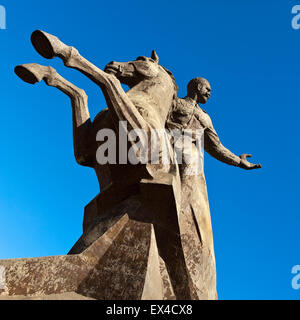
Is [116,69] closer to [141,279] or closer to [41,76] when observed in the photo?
[41,76]

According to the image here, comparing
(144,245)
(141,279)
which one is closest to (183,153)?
(144,245)

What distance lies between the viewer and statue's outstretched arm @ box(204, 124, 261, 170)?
641cm

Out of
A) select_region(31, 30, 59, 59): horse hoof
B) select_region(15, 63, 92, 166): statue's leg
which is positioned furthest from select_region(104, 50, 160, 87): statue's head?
select_region(31, 30, 59, 59): horse hoof

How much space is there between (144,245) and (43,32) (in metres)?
2.47

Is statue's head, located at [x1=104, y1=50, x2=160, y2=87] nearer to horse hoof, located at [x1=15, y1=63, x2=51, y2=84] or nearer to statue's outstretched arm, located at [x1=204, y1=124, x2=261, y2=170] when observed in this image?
horse hoof, located at [x1=15, y1=63, x2=51, y2=84]

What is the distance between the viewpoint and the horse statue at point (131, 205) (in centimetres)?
400

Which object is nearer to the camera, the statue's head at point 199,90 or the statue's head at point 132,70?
the statue's head at point 132,70

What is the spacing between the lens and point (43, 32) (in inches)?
162

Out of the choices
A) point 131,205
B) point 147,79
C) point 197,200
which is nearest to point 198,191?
point 197,200

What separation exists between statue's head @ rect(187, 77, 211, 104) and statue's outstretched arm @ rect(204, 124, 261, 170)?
48 cm

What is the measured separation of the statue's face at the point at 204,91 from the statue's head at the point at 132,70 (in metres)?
1.22

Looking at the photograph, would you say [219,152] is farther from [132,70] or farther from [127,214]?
[127,214]

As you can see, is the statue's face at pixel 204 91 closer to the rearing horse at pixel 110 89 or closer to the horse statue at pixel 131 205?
the rearing horse at pixel 110 89

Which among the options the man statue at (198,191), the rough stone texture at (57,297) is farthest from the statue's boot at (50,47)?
the rough stone texture at (57,297)
